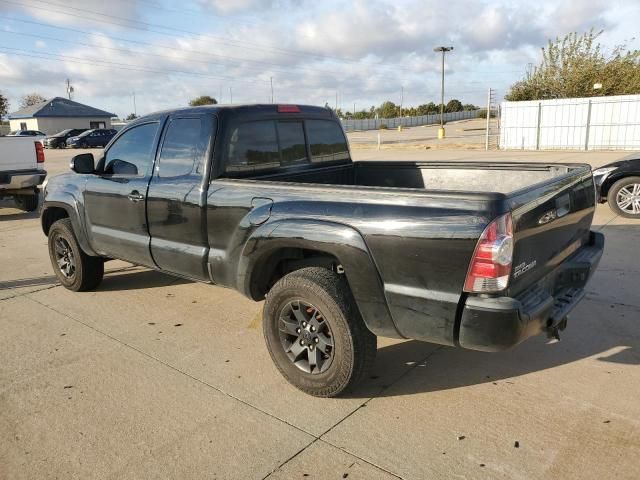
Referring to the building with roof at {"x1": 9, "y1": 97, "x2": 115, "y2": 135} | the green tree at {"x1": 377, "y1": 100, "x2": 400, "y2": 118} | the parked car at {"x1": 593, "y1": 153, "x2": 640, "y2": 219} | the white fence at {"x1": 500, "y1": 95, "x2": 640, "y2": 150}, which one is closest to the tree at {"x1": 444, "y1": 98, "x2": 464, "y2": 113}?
the green tree at {"x1": 377, "y1": 100, "x2": 400, "y2": 118}

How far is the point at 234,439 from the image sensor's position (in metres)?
2.91

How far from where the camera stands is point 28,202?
11016 millimetres

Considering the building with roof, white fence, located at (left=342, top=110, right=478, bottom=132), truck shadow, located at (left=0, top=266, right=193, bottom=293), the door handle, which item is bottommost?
truck shadow, located at (left=0, top=266, right=193, bottom=293)

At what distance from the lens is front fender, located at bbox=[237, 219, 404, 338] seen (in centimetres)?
289

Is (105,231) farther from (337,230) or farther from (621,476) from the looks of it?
(621,476)

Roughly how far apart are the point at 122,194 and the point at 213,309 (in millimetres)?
1313

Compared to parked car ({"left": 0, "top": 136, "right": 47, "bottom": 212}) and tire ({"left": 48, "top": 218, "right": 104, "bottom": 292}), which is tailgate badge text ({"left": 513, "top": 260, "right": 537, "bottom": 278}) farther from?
parked car ({"left": 0, "top": 136, "right": 47, "bottom": 212})

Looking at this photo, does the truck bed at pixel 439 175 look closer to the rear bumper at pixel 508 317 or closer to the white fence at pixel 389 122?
the rear bumper at pixel 508 317

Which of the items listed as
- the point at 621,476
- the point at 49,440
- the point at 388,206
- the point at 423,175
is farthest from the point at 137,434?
the point at 423,175

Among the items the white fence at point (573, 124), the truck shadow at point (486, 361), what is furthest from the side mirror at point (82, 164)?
the white fence at point (573, 124)

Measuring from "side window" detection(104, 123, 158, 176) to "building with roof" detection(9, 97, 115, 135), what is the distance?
6213cm

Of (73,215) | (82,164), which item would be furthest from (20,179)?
(82,164)

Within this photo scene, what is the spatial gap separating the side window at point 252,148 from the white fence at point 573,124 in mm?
22199

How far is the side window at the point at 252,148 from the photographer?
386cm
